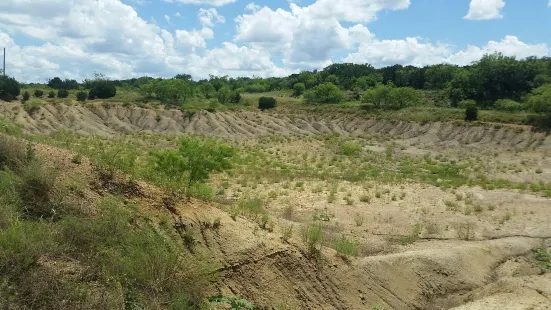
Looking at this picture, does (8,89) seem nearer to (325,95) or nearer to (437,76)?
(325,95)

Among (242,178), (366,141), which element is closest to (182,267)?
(242,178)

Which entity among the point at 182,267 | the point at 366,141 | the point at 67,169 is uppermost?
the point at 67,169

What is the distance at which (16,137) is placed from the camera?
10867 millimetres

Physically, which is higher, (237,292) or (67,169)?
(67,169)

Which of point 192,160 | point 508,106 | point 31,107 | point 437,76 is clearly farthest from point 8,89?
point 437,76

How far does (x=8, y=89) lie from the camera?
71.3 m

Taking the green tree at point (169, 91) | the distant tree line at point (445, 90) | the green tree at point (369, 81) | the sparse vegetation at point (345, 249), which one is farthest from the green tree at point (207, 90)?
the sparse vegetation at point (345, 249)

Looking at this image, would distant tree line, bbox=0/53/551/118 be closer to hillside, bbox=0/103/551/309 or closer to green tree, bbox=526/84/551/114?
green tree, bbox=526/84/551/114

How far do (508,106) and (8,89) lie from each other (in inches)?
2632

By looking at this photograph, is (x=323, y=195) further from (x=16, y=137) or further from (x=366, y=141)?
(x=366, y=141)

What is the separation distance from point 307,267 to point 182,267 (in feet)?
10.3

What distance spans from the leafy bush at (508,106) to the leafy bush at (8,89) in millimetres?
66209

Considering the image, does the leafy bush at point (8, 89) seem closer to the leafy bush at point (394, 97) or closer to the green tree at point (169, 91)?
the green tree at point (169, 91)

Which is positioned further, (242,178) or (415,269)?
(242,178)
